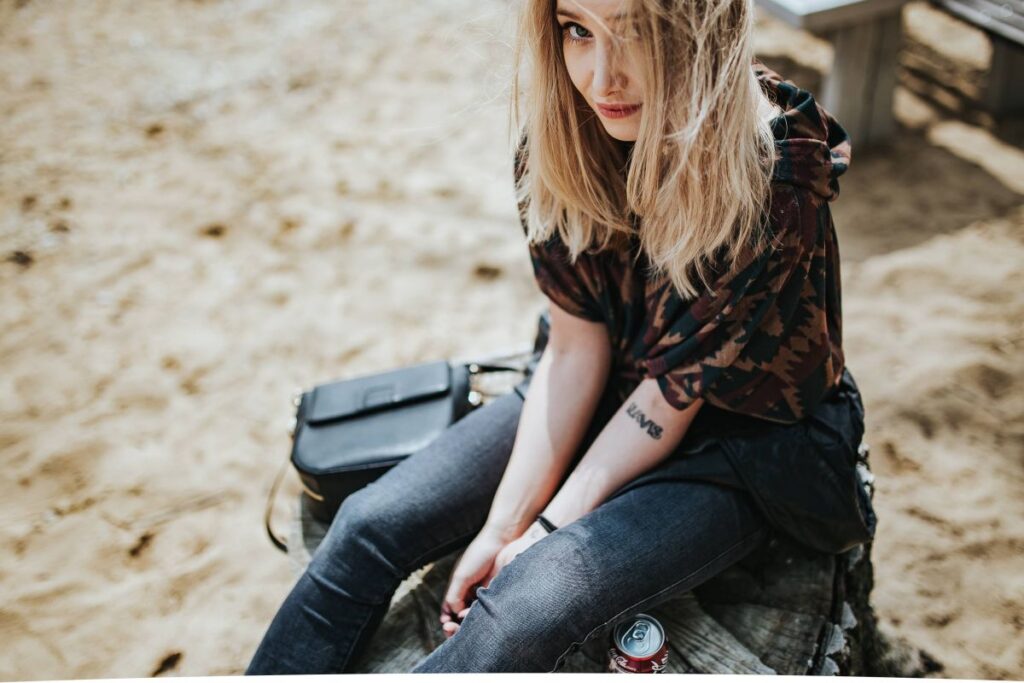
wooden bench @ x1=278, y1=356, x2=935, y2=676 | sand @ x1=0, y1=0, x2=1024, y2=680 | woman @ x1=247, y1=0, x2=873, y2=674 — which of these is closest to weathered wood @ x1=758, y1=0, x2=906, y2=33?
sand @ x1=0, y1=0, x2=1024, y2=680

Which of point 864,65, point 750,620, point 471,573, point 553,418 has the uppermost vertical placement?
point 864,65

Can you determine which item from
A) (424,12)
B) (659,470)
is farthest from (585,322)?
(424,12)

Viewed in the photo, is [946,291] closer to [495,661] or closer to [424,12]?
[495,661]

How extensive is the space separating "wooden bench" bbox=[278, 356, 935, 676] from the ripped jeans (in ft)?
0.27

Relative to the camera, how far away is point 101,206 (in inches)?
142

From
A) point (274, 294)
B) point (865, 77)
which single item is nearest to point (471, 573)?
point (274, 294)

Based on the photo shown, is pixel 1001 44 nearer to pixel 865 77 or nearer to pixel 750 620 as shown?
pixel 865 77

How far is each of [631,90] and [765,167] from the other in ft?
0.87

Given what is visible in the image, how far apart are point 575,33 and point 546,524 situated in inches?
36.4

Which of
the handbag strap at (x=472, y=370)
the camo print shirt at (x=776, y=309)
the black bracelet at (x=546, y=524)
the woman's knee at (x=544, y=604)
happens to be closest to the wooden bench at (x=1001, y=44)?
the camo print shirt at (x=776, y=309)

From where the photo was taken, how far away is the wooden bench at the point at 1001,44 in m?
3.32

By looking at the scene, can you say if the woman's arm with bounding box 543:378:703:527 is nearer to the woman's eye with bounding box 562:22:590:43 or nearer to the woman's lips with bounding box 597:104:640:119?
the woman's lips with bounding box 597:104:640:119

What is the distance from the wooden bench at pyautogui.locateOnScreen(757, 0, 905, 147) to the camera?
11.0 ft

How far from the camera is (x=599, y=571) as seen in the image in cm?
140
